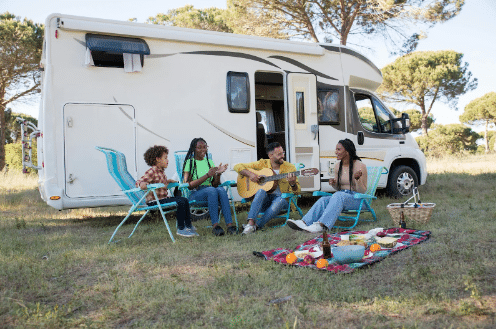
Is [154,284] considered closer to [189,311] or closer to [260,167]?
[189,311]

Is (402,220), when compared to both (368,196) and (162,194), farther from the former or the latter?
(162,194)

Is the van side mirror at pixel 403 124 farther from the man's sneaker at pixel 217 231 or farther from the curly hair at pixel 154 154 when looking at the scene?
the curly hair at pixel 154 154

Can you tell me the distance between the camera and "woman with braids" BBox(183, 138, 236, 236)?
4742mm

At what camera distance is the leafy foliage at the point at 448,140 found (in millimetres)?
21636

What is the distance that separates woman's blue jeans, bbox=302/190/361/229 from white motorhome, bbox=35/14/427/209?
1582mm

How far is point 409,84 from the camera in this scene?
21.6 metres

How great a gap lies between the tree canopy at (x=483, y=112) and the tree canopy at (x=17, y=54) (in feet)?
77.6

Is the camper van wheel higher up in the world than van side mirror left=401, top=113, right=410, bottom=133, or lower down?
lower down

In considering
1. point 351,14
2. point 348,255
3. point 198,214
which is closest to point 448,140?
point 351,14

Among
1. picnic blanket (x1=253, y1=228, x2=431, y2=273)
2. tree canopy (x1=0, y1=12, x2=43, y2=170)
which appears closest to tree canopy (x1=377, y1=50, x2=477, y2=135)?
tree canopy (x1=0, y1=12, x2=43, y2=170)

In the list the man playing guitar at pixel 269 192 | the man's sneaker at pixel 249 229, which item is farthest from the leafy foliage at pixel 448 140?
the man's sneaker at pixel 249 229

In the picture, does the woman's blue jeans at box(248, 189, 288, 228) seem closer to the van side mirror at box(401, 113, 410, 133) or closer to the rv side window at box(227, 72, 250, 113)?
the rv side window at box(227, 72, 250, 113)

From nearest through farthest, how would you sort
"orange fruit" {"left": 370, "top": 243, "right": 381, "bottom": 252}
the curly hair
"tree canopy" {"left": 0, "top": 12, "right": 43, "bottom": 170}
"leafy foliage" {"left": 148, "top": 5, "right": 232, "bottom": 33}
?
"orange fruit" {"left": 370, "top": 243, "right": 381, "bottom": 252}
the curly hair
"tree canopy" {"left": 0, "top": 12, "right": 43, "bottom": 170}
"leafy foliage" {"left": 148, "top": 5, "right": 232, "bottom": 33}

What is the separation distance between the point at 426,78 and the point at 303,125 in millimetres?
17184
